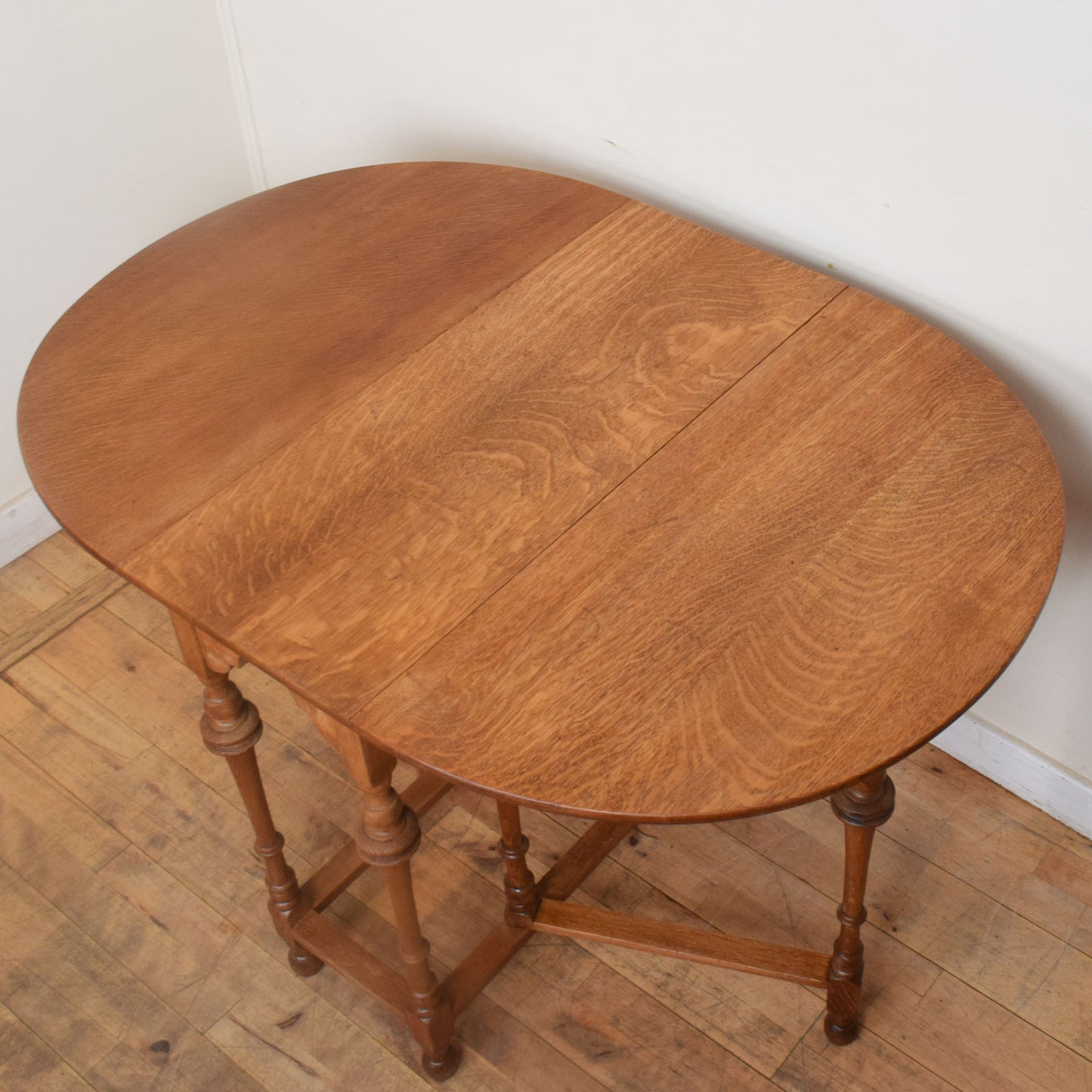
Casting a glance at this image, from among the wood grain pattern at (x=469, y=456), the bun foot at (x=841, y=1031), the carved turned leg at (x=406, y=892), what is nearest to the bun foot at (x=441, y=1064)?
the carved turned leg at (x=406, y=892)

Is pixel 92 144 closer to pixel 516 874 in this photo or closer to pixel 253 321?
pixel 253 321

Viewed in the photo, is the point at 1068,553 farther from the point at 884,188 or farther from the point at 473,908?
the point at 473,908

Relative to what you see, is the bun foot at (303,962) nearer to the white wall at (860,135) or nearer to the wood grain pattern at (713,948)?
the wood grain pattern at (713,948)

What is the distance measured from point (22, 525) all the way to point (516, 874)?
120 cm

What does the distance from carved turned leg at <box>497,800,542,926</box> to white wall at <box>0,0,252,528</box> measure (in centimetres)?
118

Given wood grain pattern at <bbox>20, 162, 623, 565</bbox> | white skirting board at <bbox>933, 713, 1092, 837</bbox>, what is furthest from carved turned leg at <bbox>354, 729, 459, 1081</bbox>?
white skirting board at <bbox>933, 713, 1092, 837</bbox>

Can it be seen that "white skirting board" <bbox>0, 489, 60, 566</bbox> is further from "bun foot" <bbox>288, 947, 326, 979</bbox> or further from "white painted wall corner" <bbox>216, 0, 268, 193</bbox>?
"bun foot" <bbox>288, 947, 326, 979</bbox>

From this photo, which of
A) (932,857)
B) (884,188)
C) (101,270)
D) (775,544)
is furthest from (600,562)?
(101,270)

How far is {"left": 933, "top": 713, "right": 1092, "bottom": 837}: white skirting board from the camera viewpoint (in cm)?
180

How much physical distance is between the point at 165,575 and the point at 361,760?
0.84 ft

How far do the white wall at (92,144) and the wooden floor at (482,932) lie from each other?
0.64 metres

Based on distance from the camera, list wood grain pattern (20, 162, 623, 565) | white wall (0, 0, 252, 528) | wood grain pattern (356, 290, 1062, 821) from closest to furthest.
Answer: wood grain pattern (356, 290, 1062, 821) → wood grain pattern (20, 162, 623, 565) → white wall (0, 0, 252, 528)

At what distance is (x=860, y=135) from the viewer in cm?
143

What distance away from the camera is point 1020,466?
1.24 meters
